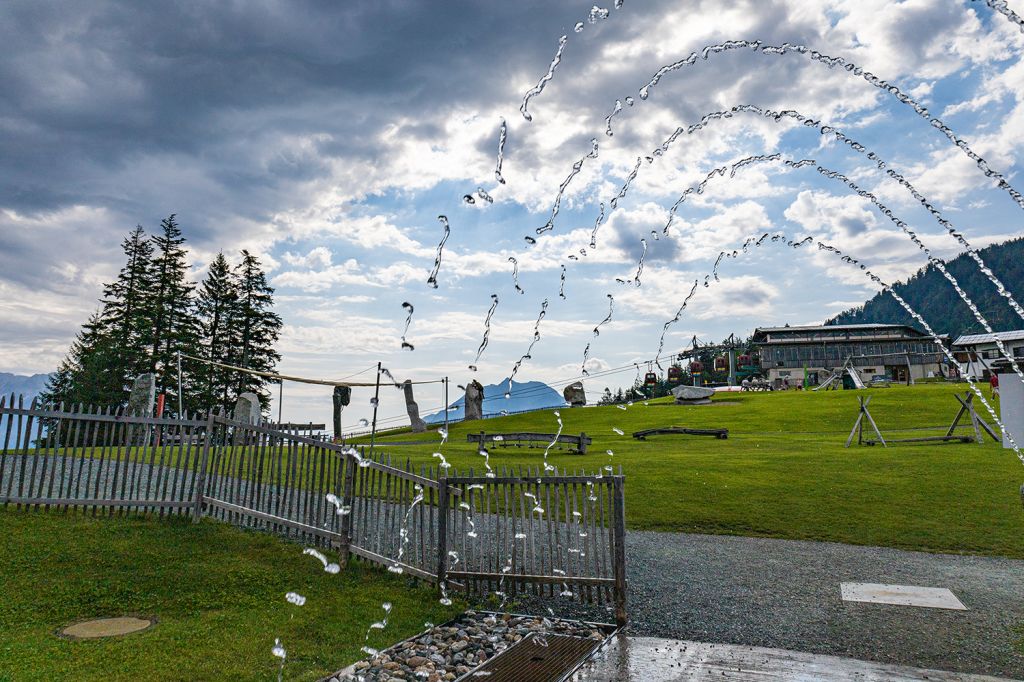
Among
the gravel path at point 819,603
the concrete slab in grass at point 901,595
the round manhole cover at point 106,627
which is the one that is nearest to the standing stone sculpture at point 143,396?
the round manhole cover at point 106,627

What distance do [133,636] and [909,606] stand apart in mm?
9918

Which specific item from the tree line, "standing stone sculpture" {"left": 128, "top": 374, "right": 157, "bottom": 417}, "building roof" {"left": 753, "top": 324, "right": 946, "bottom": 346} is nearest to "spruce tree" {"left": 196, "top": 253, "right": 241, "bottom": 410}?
the tree line

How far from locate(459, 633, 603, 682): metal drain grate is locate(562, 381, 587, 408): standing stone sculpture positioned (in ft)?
160

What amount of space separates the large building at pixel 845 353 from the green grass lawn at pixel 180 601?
256ft

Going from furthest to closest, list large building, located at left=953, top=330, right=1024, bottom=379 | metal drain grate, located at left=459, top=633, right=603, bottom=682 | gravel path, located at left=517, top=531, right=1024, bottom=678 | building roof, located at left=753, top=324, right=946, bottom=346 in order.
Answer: building roof, located at left=753, top=324, right=946, bottom=346 → large building, located at left=953, top=330, right=1024, bottom=379 → gravel path, located at left=517, top=531, right=1024, bottom=678 → metal drain grate, located at left=459, top=633, right=603, bottom=682

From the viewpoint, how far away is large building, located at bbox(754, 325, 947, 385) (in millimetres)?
80188

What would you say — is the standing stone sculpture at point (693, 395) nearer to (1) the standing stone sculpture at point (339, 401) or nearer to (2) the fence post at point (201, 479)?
(1) the standing stone sculpture at point (339, 401)

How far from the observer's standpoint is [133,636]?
726 centimetres

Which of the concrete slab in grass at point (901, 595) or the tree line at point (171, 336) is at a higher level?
the tree line at point (171, 336)

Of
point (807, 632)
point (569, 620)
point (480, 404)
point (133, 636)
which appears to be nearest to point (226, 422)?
point (133, 636)

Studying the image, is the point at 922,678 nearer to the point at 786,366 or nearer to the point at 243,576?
the point at 243,576

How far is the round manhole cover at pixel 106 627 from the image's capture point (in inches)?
288

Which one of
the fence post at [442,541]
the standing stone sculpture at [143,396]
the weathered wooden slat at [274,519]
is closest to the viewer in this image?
the fence post at [442,541]

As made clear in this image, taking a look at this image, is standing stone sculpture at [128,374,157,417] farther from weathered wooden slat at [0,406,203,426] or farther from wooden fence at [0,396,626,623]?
weathered wooden slat at [0,406,203,426]
